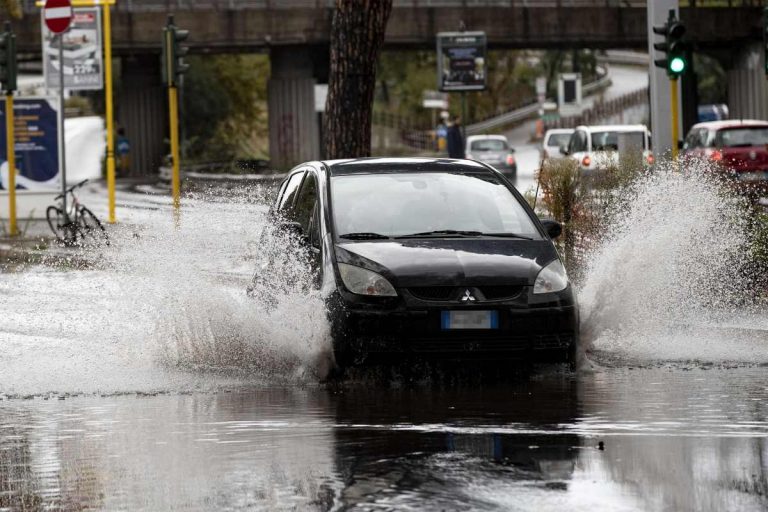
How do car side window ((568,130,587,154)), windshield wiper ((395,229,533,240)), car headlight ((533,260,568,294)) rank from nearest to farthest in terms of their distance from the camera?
1. car headlight ((533,260,568,294))
2. windshield wiper ((395,229,533,240))
3. car side window ((568,130,587,154))

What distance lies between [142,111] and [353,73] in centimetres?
4509

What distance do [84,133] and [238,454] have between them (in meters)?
87.8

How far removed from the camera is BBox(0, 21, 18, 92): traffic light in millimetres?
30625

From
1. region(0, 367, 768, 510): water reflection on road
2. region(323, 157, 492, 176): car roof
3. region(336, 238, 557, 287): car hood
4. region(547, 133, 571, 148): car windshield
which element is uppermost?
region(547, 133, 571, 148): car windshield

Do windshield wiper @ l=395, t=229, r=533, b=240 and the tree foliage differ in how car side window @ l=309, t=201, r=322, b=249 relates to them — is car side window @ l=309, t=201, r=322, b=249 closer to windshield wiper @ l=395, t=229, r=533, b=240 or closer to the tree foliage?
windshield wiper @ l=395, t=229, r=533, b=240

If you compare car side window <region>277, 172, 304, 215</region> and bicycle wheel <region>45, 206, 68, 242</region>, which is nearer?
car side window <region>277, 172, 304, 215</region>

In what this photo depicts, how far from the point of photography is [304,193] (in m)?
13.0

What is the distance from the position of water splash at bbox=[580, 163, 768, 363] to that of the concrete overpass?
144 ft

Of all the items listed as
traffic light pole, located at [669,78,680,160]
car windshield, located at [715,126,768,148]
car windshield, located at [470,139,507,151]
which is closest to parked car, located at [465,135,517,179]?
car windshield, located at [470,139,507,151]

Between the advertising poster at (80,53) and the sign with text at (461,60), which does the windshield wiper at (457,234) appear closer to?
the advertising poster at (80,53)

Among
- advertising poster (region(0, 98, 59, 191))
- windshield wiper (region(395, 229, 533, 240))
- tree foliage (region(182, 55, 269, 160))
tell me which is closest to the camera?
windshield wiper (region(395, 229, 533, 240))

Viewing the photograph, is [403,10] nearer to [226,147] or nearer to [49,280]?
[226,147]

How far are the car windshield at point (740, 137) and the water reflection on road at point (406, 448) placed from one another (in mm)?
24890

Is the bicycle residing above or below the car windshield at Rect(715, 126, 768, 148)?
below
